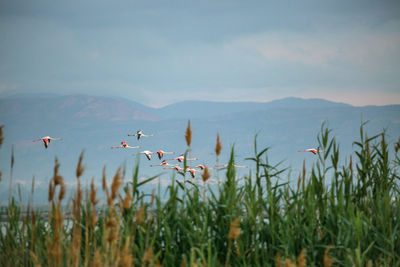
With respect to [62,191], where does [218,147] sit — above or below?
above

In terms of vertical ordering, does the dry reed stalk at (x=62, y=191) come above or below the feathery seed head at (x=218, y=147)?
below

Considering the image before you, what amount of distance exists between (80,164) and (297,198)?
7.28 ft

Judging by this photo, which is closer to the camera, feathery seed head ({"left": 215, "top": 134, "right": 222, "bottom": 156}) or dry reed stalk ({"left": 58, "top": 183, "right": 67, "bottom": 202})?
dry reed stalk ({"left": 58, "top": 183, "right": 67, "bottom": 202})

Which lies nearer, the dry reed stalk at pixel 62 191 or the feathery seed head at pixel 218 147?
the dry reed stalk at pixel 62 191

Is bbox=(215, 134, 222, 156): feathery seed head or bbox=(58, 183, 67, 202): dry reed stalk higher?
bbox=(215, 134, 222, 156): feathery seed head

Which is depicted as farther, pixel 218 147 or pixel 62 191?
pixel 218 147

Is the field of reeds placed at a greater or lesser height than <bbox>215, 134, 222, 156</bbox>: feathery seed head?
lesser

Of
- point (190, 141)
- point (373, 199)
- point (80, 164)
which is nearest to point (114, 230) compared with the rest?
point (80, 164)

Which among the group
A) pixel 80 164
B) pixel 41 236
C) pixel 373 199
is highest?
pixel 80 164

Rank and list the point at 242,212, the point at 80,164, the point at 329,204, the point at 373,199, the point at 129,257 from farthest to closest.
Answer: the point at 373,199, the point at 329,204, the point at 242,212, the point at 80,164, the point at 129,257

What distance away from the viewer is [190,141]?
323 centimetres

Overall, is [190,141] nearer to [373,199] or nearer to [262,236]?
[262,236]

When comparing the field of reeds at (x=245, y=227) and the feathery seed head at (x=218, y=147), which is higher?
the feathery seed head at (x=218, y=147)

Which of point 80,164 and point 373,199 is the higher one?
point 80,164
